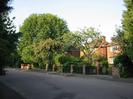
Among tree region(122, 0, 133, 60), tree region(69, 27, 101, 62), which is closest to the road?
tree region(122, 0, 133, 60)

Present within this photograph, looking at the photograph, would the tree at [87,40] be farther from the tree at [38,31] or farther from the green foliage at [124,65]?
the green foliage at [124,65]

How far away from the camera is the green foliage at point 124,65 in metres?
50.3

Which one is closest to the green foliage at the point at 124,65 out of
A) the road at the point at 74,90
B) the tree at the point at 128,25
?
the tree at the point at 128,25

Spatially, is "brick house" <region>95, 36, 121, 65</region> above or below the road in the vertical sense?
above

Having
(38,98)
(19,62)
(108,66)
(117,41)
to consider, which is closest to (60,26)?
(19,62)

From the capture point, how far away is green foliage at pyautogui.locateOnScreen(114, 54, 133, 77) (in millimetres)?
50344

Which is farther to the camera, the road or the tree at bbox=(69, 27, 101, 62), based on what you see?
the tree at bbox=(69, 27, 101, 62)

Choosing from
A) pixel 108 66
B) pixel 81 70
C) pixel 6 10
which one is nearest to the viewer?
pixel 6 10

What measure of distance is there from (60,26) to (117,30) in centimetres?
4588

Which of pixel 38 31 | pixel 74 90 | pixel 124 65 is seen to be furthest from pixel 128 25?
pixel 38 31

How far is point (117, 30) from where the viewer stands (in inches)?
2212

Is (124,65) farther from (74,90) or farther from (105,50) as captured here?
(105,50)

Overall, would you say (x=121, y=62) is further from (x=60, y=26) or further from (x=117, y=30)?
(x=60, y=26)

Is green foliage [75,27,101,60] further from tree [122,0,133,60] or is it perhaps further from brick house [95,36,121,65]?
tree [122,0,133,60]
